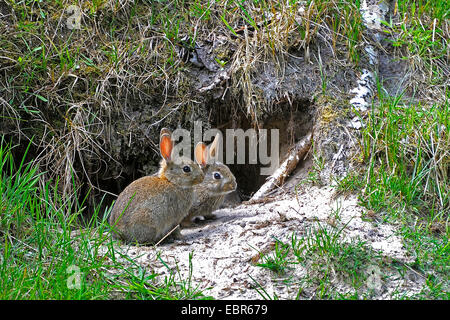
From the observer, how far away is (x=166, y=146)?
5145 millimetres

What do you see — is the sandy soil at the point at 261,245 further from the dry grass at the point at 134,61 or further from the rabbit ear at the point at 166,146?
the dry grass at the point at 134,61

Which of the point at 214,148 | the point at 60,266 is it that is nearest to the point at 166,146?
the point at 214,148

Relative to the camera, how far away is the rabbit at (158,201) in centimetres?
471

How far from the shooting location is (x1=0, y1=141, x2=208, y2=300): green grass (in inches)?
134

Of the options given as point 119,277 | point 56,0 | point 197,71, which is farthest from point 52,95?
point 119,277

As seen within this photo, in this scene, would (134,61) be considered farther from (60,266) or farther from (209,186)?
(60,266)

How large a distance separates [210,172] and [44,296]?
111 inches

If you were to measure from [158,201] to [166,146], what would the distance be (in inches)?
22.4

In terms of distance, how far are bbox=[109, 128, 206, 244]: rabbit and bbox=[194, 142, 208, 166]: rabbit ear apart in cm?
36

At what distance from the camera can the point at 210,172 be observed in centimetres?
585

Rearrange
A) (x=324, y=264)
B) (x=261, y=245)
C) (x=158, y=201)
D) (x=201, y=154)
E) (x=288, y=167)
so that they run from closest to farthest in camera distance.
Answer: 1. (x=324, y=264)
2. (x=261, y=245)
3. (x=158, y=201)
4. (x=201, y=154)
5. (x=288, y=167)

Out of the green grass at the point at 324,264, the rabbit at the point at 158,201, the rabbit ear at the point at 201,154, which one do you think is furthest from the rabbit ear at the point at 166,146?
the green grass at the point at 324,264
